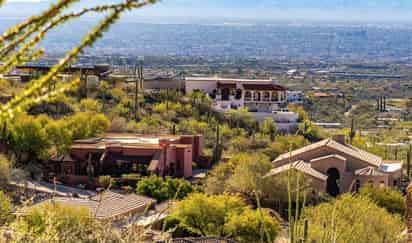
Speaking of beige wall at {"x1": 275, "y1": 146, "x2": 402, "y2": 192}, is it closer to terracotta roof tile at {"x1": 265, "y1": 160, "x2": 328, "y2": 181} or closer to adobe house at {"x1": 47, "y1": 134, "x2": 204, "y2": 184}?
terracotta roof tile at {"x1": 265, "y1": 160, "x2": 328, "y2": 181}

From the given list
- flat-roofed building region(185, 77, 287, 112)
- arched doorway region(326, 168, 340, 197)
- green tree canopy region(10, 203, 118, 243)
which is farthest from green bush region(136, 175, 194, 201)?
flat-roofed building region(185, 77, 287, 112)

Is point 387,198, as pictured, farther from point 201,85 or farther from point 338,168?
point 201,85

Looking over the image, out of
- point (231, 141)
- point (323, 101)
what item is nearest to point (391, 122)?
point (323, 101)

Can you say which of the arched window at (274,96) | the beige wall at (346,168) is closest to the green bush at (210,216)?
the beige wall at (346,168)

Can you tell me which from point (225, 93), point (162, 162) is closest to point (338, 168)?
point (162, 162)

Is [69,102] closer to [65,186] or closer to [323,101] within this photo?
[65,186]

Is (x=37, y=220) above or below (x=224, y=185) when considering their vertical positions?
above

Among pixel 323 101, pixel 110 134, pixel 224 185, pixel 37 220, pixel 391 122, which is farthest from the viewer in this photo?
pixel 323 101
